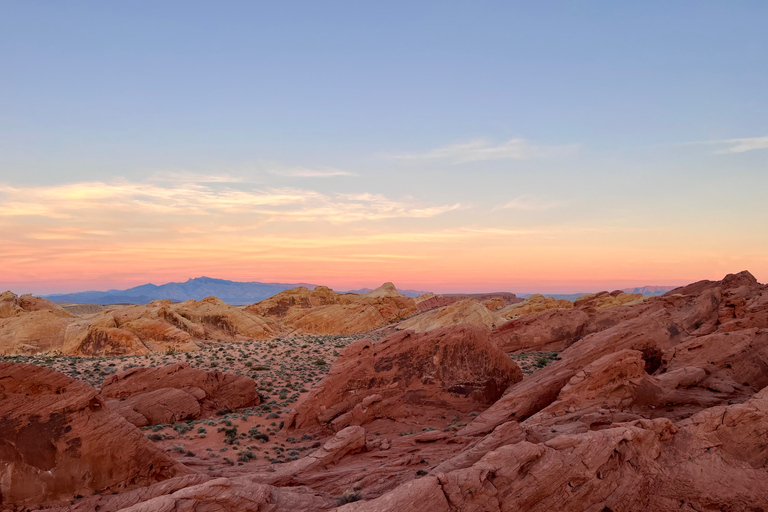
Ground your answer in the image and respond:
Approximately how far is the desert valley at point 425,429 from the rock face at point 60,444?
1.4 inches

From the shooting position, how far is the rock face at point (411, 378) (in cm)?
2203

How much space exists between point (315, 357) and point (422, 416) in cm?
2048

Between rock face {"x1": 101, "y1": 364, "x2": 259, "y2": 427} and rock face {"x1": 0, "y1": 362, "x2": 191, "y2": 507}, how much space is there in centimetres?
1010

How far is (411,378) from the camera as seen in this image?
23.3 meters

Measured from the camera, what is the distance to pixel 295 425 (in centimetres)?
2188

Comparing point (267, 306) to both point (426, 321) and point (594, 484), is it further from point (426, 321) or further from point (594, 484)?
point (594, 484)

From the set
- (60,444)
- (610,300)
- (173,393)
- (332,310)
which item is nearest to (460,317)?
(610,300)

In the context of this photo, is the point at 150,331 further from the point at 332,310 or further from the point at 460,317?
the point at 460,317

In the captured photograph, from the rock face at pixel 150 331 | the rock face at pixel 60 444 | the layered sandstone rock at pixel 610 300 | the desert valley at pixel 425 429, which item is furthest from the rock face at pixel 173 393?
the layered sandstone rock at pixel 610 300

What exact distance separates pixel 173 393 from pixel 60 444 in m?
12.9

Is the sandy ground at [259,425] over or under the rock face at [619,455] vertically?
under

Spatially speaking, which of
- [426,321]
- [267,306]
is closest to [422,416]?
[426,321]

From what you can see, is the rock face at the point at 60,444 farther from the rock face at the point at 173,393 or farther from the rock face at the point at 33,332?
the rock face at the point at 33,332

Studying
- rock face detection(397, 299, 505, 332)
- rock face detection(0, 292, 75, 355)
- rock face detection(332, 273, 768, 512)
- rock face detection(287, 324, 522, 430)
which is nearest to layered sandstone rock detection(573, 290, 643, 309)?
rock face detection(397, 299, 505, 332)
